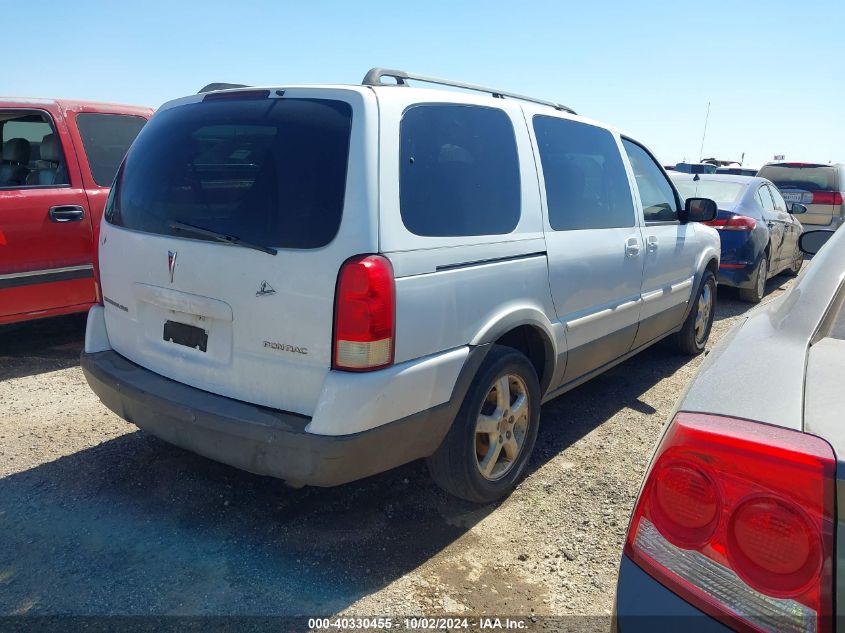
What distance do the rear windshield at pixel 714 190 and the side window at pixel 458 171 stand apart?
5460 millimetres

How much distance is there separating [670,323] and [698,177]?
4.20m

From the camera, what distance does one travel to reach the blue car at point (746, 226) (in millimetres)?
7395

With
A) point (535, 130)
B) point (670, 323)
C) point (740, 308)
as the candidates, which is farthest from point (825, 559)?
point (740, 308)

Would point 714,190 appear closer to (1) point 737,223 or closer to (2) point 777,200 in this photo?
(1) point 737,223

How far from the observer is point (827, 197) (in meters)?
12.5

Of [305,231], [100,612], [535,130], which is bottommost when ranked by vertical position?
[100,612]

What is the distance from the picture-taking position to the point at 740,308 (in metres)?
7.71

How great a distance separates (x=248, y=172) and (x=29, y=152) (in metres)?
3.67

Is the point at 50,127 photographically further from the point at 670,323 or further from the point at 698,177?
the point at 698,177

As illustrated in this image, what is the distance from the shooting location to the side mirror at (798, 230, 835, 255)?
10.3 feet

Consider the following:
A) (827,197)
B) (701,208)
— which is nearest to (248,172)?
(701,208)

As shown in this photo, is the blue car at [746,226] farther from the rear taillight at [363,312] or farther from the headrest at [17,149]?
the headrest at [17,149]

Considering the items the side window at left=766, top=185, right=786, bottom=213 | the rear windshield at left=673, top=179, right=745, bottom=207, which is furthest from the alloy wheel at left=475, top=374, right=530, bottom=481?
the side window at left=766, top=185, right=786, bottom=213

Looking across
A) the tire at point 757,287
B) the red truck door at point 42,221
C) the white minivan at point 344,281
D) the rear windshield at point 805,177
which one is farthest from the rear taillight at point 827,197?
the red truck door at point 42,221
